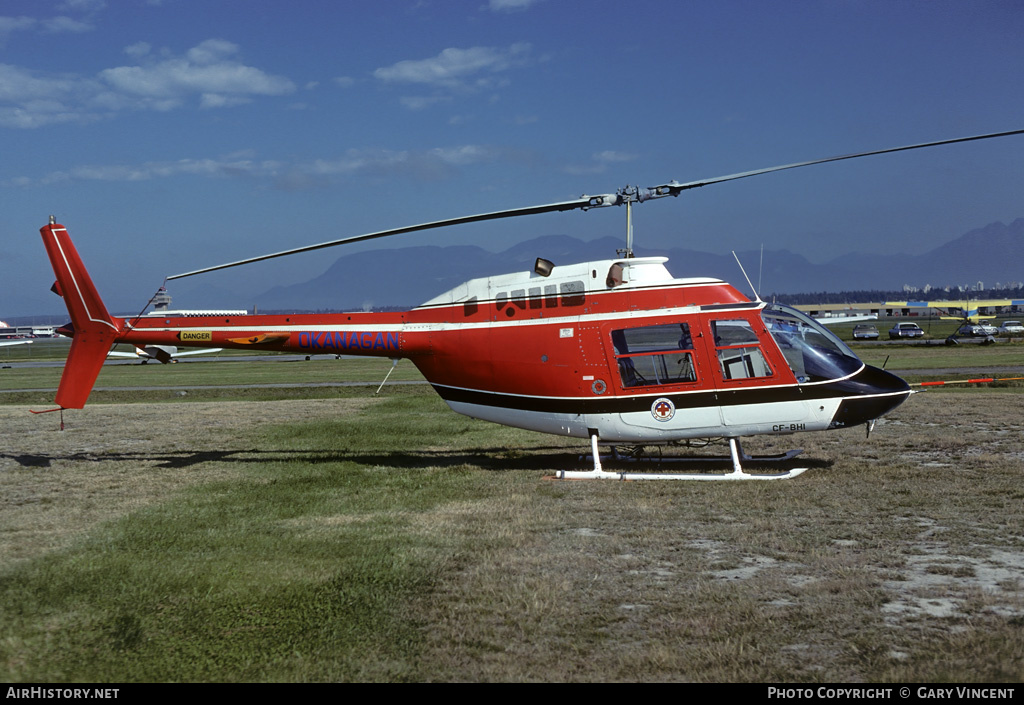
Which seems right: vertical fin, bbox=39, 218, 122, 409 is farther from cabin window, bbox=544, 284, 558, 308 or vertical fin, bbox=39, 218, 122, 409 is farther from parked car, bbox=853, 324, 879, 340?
parked car, bbox=853, 324, 879, 340

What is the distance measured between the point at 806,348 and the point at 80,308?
13983 millimetres

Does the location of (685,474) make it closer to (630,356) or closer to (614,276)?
(630,356)

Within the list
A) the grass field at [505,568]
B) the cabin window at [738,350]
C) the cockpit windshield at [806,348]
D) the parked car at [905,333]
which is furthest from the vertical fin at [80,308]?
the parked car at [905,333]

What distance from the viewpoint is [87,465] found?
15602mm

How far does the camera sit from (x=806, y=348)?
12.8 metres

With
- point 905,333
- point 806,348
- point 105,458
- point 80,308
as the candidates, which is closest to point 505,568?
point 806,348

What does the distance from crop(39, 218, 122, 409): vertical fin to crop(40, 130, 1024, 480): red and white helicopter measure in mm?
628

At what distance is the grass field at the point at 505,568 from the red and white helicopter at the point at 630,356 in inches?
45.2

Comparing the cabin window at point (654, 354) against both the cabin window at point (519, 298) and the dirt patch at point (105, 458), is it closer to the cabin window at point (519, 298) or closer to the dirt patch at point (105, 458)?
the cabin window at point (519, 298)

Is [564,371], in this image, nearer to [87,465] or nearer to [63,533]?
[63,533]

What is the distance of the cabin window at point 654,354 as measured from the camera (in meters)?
13.0

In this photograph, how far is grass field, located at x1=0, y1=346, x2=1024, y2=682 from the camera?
6121 millimetres

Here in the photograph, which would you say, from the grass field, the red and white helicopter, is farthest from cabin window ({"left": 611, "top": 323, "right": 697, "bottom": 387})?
the grass field

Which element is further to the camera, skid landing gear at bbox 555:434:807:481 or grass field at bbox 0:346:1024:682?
skid landing gear at bbox 555:434:807:481
